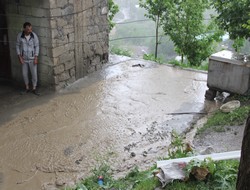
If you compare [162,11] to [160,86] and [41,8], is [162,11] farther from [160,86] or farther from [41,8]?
[41,8]

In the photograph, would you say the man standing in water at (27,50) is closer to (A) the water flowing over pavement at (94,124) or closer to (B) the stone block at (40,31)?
(B) the stone block at (40,31)

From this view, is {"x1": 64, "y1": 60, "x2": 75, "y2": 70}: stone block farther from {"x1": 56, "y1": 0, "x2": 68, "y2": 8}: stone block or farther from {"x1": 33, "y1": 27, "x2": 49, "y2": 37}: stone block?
{"x1": 56, "y1": 0, "x2": 68, "y2": 8}: stone block

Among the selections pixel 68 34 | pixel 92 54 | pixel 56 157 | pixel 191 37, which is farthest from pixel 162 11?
pixel 56 157

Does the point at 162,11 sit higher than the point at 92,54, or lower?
higher

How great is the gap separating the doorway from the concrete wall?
8.3 inches

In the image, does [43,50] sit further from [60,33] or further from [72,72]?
[72,72]

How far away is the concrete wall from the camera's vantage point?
7.78 m

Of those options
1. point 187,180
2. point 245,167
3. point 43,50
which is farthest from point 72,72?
point 245,167

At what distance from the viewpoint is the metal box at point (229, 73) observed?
699 centimetres

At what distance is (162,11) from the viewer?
40.5ft

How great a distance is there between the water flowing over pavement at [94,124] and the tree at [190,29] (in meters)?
2.89

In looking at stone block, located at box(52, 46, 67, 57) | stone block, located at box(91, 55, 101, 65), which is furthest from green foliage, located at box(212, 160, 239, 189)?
stone block, located at box(91, 55, 101, 65)

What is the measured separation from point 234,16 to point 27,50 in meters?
4.66

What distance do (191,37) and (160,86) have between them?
4088 mm
